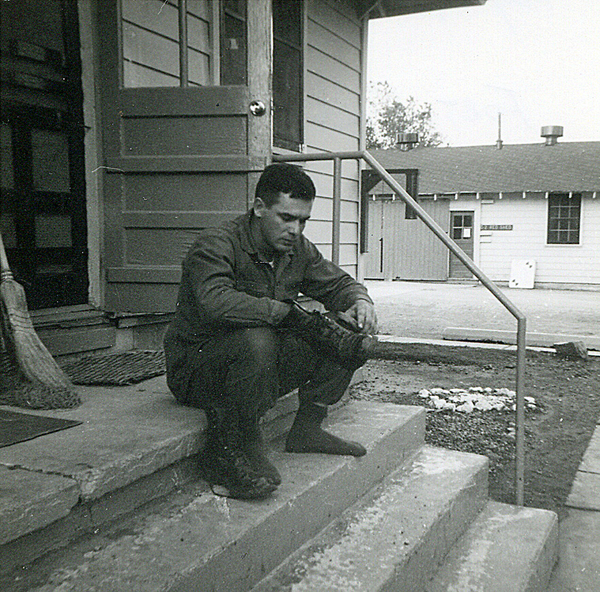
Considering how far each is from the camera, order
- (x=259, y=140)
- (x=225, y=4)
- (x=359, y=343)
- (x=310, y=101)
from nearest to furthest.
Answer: (x=359, y=343), (x=259, y=140), (x=225, y=4), (x=310, y=101)

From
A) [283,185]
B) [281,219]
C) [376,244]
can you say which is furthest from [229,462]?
[376,244]

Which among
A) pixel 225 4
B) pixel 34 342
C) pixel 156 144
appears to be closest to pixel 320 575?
pixel 34 342

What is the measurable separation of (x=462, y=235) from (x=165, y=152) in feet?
51.6

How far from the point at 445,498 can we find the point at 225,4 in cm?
390

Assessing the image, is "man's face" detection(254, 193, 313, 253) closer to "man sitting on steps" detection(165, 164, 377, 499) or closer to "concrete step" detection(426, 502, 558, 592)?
"man sitting on steps" detection(165, 164, 377, 499)

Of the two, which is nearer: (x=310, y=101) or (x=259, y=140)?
(x=259, y=140)

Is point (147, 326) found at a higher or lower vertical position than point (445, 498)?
higher

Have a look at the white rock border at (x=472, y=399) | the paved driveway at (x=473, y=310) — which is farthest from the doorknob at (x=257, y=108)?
the paved driveway at (x=473, y=310)

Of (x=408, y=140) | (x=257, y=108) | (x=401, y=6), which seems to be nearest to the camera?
(x=257, y=108)

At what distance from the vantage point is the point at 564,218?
17.6m

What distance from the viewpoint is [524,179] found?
1852 centimetres

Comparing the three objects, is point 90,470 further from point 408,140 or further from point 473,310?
point 408,140

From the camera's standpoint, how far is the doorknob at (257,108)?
3.36m

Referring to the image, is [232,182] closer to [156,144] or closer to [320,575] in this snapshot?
[156,144]
